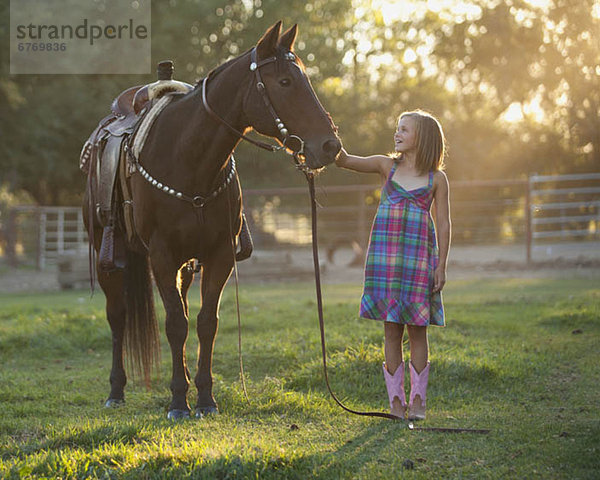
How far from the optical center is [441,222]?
4117 millimetres

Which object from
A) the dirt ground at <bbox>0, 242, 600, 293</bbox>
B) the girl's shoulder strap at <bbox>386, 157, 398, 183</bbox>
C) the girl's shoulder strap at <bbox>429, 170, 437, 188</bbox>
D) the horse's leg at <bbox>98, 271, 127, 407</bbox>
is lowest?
the dirt ground at <bbox>0, 242, 600, 293</bbox>

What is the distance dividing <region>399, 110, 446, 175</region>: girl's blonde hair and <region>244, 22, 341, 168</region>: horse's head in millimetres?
605

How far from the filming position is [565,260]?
15461 millimetres

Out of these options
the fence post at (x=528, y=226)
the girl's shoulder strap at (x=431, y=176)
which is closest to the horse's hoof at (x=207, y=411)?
the girl's shoulder strap at (x=431, y=176)

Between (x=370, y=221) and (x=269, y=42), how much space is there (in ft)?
46.7

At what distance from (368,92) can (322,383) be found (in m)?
31.4

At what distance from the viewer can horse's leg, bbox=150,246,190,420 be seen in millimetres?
4289

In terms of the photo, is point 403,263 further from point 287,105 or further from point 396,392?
point 287,105

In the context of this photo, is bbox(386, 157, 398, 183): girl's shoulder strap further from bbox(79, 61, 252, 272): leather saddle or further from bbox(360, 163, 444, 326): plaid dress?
bbox(79, 61, 252, 272): leather saddle

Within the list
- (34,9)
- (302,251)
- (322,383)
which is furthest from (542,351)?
(34,9)

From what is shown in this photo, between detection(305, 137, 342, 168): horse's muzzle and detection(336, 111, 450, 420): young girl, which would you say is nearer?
detection(305, 137, 342, 168): horse's muzzle

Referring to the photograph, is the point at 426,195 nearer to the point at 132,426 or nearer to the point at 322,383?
the point at 322,383

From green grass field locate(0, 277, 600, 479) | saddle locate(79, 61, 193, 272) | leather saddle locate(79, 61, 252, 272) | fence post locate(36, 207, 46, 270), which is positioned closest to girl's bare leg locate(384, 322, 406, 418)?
green grass field locate(0, 277, 600, 479)

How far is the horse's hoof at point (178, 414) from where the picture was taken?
4218 mm
